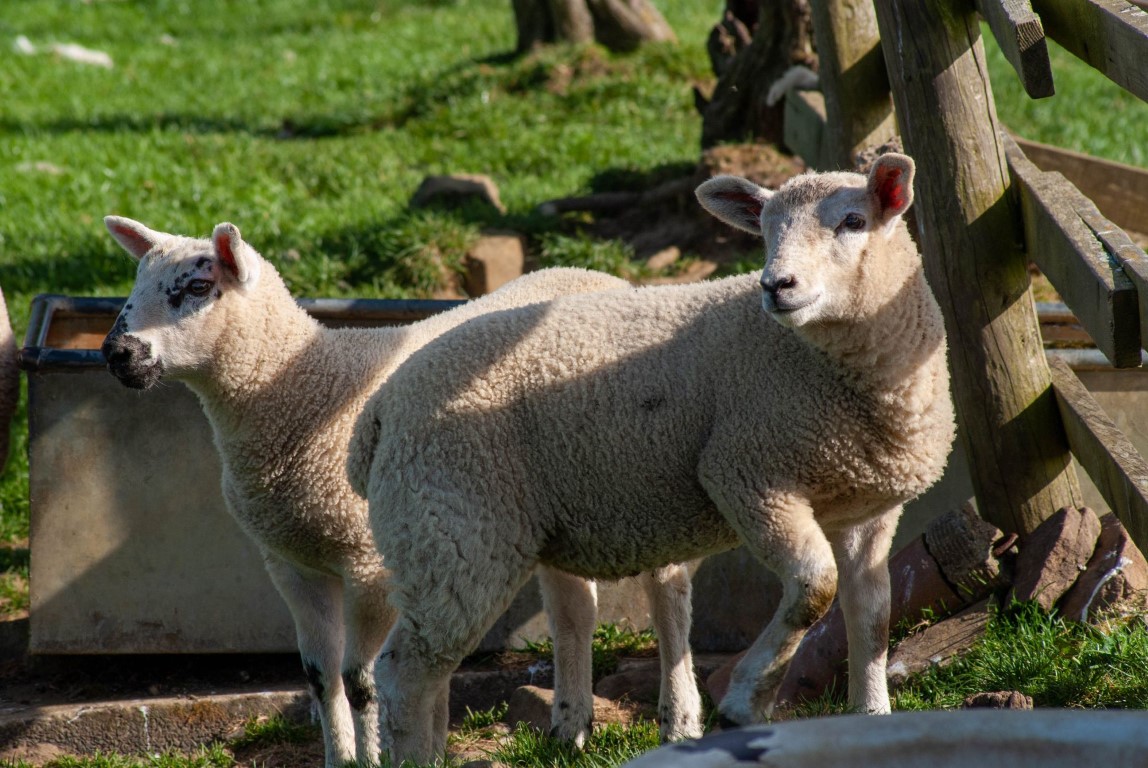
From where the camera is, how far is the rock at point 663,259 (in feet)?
25.1

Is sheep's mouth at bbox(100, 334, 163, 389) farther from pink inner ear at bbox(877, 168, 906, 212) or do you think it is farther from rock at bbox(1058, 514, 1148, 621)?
rock at bbox(1058, 514, 1148, 621)

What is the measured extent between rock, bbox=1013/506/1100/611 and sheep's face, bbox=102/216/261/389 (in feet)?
9.28

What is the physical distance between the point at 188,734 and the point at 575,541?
217 centimetres

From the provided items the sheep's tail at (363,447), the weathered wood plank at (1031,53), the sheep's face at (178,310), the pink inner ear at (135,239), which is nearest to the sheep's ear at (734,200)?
the weathered wood plank at (1031,53)

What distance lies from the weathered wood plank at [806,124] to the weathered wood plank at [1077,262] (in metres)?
1.44

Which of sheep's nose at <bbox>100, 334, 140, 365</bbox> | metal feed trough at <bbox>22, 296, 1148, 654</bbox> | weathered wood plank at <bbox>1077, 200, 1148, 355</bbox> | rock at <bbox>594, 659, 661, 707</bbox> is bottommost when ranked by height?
rock at <bbox>594, 659, 661, 707</bbox>

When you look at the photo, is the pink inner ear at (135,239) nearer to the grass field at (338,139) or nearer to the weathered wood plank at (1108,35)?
the grass field at (338,139)

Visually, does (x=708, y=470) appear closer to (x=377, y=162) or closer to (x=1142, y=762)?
A: (x=1142, y=762)

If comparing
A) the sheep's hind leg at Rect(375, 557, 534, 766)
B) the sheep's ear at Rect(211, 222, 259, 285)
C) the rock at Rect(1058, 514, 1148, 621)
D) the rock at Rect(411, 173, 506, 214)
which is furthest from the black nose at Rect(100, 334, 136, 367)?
the rock at Rect(411, 173, 506, 214)

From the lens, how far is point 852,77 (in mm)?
5137

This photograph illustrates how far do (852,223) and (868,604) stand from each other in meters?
1.20

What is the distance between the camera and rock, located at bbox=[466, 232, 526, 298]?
7.53m

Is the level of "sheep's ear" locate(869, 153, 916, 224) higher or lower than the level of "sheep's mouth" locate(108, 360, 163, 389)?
higher

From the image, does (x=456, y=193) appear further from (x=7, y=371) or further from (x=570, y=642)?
(x=570, y=642)
